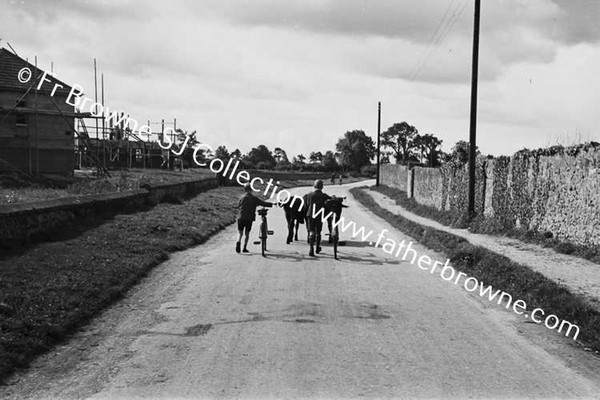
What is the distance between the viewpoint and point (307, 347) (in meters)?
6.47

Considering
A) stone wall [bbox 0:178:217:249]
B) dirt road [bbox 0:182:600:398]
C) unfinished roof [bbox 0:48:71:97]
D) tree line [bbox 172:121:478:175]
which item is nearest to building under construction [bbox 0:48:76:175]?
unfinished roof [bbox 0:48:71:97]

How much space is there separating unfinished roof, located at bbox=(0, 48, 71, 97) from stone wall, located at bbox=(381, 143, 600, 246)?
22070 millimetres

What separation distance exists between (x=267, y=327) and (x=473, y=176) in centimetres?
1541

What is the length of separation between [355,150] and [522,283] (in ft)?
375

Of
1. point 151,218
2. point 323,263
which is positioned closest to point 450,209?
point 151,218

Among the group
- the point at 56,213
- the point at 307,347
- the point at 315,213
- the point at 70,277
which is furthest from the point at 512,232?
the point at 307,347

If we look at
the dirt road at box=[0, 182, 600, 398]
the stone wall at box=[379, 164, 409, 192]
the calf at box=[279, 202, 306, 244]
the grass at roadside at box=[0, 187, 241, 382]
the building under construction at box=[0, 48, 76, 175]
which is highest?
the building under construction at box=[0, 48, 76, 175]

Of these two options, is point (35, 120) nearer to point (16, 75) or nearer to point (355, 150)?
point (16, 75)

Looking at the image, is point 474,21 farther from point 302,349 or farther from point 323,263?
point 302,349

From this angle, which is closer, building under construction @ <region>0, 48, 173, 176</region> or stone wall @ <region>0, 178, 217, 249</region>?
stone wall @ <region>0, 178, 217, 249</region>

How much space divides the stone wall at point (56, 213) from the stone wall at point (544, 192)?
1149 centimetres

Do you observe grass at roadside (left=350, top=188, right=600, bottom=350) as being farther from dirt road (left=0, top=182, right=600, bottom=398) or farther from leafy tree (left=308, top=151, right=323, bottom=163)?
leafy tree (left=308, top=151, right=323, bottom=163)

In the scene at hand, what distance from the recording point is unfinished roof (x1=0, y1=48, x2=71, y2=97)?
105 feet

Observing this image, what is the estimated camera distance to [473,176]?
21188 mm
